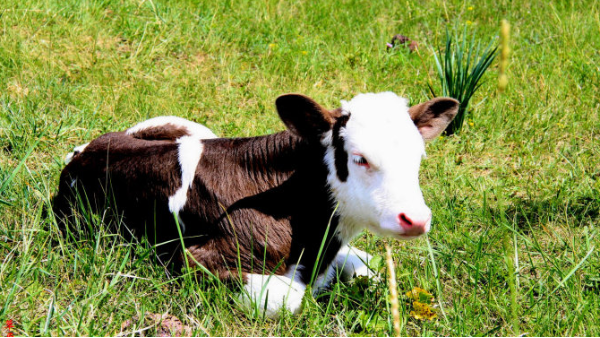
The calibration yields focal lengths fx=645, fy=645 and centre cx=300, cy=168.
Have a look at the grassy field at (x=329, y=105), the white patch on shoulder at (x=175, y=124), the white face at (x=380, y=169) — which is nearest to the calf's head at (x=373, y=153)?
the white face at (x=380, y=169)

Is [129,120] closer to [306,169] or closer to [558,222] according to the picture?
[306,169]

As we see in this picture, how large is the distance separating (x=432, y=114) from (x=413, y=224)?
978 mm

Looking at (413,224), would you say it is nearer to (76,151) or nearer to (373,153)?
(373,153)

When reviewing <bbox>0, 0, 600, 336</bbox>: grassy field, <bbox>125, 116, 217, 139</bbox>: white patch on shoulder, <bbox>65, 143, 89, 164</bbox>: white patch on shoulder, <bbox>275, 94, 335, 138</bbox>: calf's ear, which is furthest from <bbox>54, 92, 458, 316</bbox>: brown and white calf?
<bbox>125, 116, 217, 139</bbox>: white patch on shoulder

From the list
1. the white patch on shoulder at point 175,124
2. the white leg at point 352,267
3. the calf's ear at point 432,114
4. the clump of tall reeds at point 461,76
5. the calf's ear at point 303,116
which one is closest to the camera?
the calf's ear at point 303,116

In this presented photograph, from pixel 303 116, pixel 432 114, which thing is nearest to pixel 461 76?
pixel 432 114

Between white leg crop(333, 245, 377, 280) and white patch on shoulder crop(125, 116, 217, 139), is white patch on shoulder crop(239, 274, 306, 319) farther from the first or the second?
white patch on shoulder crop(125, 116, 217, 139)

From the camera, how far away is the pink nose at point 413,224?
323 cm

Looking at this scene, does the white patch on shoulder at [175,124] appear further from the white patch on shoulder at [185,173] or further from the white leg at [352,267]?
the white leg at [352,267]

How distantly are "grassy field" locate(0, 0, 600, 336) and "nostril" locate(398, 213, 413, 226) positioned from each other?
11.6 inches

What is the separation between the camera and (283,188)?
385cm

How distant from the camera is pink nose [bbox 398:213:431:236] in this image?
3229 millimetres

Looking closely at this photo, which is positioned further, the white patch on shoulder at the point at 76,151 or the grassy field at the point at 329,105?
the white patch on shoulder at the point at 76,151

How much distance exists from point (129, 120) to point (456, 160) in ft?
9.75
